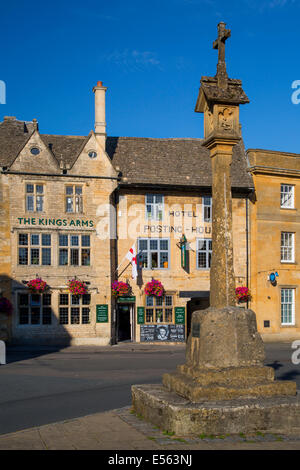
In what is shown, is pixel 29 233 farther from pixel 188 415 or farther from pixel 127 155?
pixel 188 415

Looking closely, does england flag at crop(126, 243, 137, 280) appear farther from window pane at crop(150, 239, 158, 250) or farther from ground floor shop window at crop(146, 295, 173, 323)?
ground floor shop window at crop(146, 295, 173, 323)

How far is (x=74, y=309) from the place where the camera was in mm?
29312

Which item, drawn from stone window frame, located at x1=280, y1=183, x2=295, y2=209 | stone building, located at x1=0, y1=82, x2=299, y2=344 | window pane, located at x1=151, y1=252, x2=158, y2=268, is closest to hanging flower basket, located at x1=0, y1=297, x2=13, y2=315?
stone building, located at x1=0, y1=82, x2=299, y2=344

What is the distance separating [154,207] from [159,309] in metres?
5.65

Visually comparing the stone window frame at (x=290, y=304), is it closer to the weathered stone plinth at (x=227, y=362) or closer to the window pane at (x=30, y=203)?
the window pane at (x=30, y=203)

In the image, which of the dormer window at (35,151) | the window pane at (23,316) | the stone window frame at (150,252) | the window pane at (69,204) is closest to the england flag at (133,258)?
the stone window frame at (150,252)

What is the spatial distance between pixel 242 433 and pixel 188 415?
0.85 m

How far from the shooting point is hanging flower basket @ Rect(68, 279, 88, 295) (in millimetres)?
28603

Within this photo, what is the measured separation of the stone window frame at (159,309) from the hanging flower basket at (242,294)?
3.66m

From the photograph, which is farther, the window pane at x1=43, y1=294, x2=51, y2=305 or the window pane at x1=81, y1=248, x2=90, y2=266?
the window pane at x1=81, y1=248, x2=90, y2=266

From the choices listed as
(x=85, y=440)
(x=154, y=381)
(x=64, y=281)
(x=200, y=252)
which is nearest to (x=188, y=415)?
(x=85, y=440)

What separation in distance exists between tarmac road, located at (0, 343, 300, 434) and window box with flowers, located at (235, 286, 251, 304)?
117 inches

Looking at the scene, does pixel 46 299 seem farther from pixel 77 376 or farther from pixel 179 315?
pixel 77 376

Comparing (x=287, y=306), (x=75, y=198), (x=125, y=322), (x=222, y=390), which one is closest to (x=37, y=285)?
Result: (x=75, y=198)
